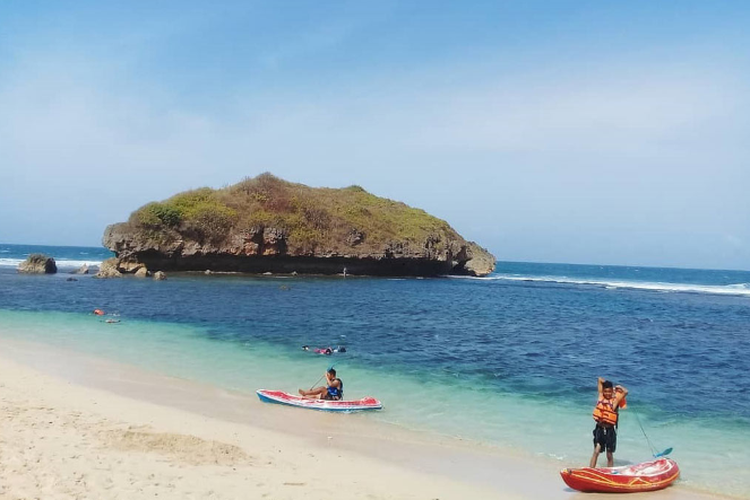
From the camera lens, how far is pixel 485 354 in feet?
75.7

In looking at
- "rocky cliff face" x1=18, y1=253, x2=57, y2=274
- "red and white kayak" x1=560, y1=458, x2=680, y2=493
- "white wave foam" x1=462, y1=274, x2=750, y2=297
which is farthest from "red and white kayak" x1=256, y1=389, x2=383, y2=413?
"white wave foam" x1=462, y1=274, x2=750, y2=297

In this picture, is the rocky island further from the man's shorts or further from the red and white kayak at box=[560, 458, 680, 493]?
the red and white kayak at box=[560, 458, 680, 493]

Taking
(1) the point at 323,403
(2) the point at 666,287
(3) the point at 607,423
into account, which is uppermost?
(2) the point at 666,287

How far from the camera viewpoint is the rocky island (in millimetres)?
62906

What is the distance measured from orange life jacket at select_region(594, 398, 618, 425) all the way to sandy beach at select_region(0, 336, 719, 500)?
138cm

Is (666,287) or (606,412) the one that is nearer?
(606,412)

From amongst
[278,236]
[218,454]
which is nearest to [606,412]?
[218,454]

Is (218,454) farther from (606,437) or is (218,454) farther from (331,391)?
(606,437)

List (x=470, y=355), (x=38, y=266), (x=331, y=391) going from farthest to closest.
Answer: (x=38, y=266) → (x=470, y=355) → (x=331, y=391)

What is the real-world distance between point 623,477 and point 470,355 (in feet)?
41.2

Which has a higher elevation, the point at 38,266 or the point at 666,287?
the point at 666,287

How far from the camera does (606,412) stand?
11.0 m

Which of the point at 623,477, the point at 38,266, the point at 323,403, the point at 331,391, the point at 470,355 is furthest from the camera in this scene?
the point at 38,266

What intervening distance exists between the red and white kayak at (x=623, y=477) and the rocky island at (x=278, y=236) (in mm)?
56938
